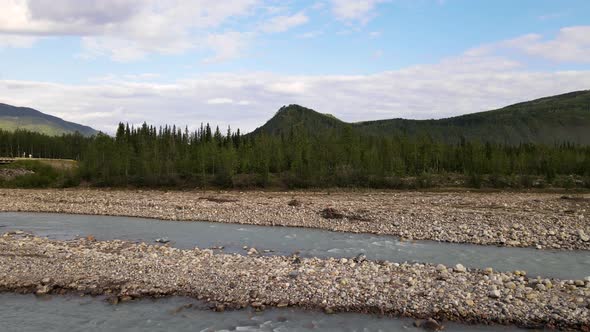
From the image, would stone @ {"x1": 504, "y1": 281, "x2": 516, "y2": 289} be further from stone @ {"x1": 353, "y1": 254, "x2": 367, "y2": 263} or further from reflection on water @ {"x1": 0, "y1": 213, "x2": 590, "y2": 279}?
stone @ {"x1": 353, "y1": 254, "x2": 367, "y2": 263}

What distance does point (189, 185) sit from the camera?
60656 millimetres

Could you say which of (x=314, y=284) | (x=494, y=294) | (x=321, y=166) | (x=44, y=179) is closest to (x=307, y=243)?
(x=314, y=284)

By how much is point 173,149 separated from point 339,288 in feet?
241

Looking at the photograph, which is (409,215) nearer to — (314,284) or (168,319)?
(314,284)

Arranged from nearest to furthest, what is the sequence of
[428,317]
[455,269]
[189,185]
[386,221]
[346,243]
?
1. [428,317]
2. [455,269]
3. [346,243]
4. [386,221]
5. [189,185]

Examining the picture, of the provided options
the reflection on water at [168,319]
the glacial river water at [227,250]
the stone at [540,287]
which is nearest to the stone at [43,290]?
the glacial river water at [227,250]

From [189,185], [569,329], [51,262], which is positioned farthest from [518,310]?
[189,185]

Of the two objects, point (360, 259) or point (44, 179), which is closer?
point (360, 259)

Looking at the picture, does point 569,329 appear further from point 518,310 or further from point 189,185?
point 189,185

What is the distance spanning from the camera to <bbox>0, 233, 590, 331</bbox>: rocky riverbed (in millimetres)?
11344

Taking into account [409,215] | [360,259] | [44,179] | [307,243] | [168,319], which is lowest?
[168,319]


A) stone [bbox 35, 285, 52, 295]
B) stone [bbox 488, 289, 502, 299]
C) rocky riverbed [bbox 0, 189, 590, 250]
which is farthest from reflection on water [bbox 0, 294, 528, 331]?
rocky riverbed [bbox 0, 189, 590, 250]

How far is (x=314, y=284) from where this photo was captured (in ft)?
43.9

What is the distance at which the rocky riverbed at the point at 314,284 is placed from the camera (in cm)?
1134
